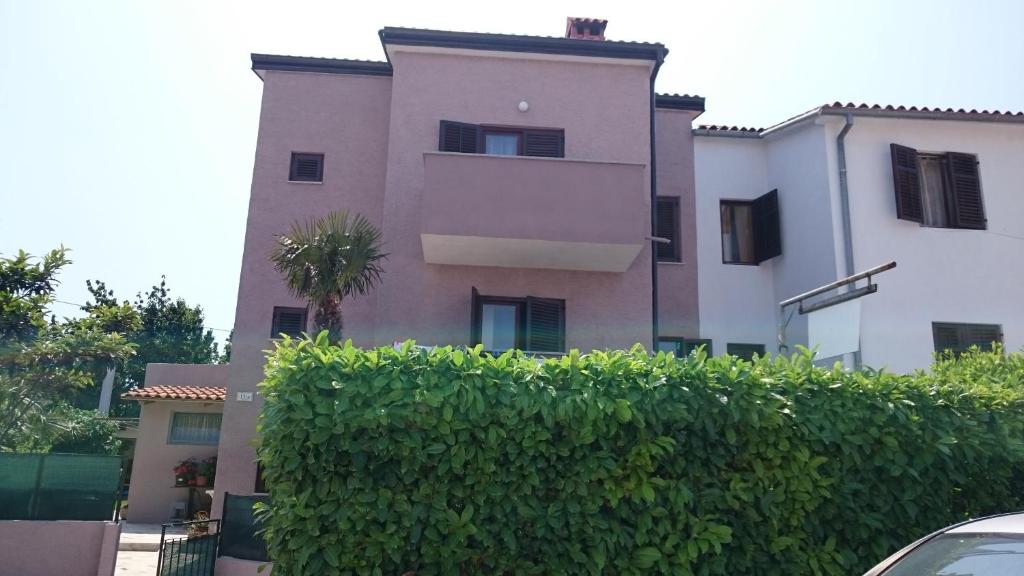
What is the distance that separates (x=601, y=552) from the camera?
5098 mm

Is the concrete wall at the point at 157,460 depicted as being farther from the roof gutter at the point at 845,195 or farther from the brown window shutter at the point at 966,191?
the brown window shutter at the point at 966,191

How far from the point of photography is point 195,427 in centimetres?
2170

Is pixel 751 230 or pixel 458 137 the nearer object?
pixel 458 137

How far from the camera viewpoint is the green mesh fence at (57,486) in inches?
385

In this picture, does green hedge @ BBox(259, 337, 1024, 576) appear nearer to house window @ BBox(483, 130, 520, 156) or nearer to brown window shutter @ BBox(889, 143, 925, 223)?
house window @ BBox(483, 130, 520, 156)

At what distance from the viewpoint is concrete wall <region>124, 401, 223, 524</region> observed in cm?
2053

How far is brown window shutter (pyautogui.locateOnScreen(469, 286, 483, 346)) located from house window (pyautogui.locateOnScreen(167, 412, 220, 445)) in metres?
13.0

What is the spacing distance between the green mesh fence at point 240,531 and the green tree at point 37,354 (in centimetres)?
559

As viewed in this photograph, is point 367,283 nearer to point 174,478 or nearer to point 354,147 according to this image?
point 354,147

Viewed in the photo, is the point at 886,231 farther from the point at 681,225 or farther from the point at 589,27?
the point at 589,27

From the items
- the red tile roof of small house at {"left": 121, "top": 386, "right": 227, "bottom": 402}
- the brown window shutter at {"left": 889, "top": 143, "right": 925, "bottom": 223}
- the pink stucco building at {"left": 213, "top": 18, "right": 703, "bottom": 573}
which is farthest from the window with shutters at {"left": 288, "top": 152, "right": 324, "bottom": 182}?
the brown window shutter at {"left": 889, "top": 143, "right": 925, "bottom": 223}

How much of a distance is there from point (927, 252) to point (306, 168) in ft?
36.4

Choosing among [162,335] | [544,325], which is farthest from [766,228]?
[162,335]

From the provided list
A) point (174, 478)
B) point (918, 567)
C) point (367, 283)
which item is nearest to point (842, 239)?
point (367, 283)
